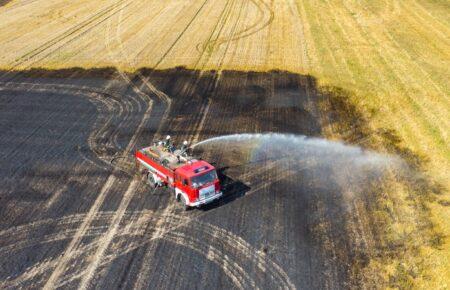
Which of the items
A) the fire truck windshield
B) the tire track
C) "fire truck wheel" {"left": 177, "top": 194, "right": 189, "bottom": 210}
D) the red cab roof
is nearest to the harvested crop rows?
the tire track

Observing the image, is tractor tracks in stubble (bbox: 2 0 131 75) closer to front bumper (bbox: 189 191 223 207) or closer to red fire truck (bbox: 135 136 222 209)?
red fire truck (bbox: 135 136 222 209)

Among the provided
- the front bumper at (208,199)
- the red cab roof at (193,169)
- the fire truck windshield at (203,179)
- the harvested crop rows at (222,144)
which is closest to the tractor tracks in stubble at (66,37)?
the harvested crop rows at (222,144)

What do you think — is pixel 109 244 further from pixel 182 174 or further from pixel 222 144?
pixel 222 144

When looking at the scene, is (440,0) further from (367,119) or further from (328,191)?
(328,191)

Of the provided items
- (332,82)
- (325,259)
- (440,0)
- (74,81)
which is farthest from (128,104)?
(440,0)

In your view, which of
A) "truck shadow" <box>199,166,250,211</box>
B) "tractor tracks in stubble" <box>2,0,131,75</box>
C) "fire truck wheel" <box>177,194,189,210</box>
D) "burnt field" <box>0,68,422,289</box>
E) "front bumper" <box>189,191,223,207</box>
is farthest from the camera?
"tractor tracks in stubble" <box>2,0,131,75</box>
